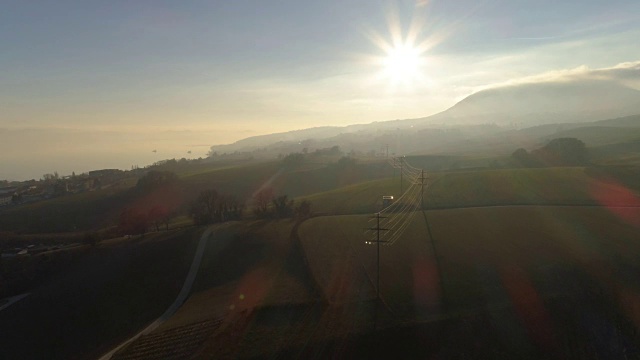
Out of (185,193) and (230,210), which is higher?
(185,193)

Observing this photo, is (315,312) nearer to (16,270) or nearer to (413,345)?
(413,345)

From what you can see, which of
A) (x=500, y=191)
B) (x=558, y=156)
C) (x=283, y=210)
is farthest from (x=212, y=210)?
(x=558, y=156)

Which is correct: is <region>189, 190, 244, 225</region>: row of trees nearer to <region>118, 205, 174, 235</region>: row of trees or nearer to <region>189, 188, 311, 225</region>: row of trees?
<region>189, 188, 311, 225</region>: row of trees

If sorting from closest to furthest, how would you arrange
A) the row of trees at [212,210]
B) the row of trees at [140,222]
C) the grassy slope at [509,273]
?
1. the grassy slope at [509,273]
2. the row of trees at [140,222]
3. the row of trees at [212,210]

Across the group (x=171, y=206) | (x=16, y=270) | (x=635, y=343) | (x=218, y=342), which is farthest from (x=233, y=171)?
(x=635, y=343)

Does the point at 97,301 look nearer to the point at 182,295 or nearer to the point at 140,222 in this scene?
the point at 182,295

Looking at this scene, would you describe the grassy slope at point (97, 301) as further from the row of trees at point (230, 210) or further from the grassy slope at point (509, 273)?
the grassy slope at point (509, 273)

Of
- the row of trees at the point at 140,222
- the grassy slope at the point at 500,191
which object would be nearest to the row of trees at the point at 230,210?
the grassy slope at the point at 500,191

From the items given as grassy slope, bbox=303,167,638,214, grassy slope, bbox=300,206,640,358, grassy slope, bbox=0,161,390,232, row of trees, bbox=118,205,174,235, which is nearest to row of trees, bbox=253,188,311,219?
grassy slope, bbox=303,167,638,214
